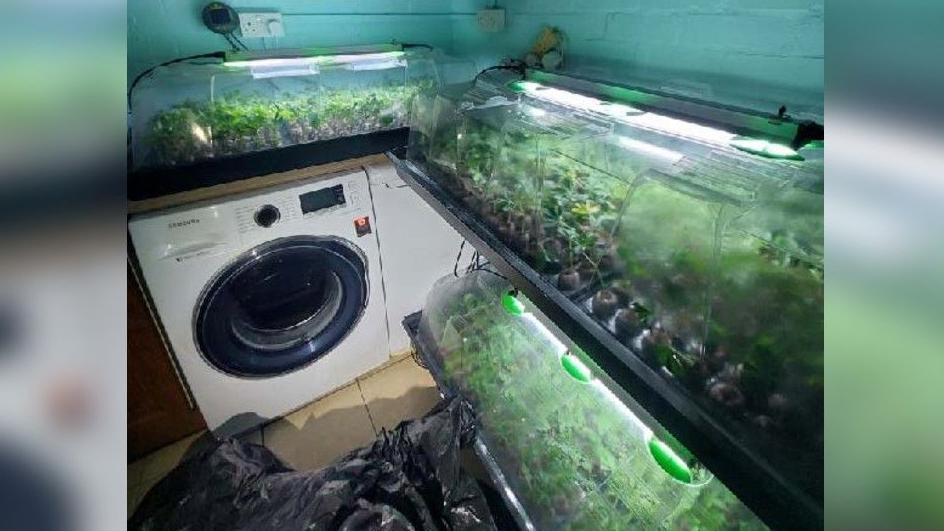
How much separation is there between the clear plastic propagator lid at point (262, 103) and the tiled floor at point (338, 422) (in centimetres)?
112

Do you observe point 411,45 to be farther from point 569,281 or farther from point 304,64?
point 569,281

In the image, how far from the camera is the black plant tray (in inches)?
56.9

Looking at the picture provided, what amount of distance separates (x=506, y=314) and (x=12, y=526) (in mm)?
1422

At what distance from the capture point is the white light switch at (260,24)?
1943 millimetres

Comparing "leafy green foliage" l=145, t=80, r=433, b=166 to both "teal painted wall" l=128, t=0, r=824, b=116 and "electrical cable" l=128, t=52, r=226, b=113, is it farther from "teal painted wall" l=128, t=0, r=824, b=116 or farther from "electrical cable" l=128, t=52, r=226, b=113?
"teal painted wall" l=128, t=0, r=824, b=116

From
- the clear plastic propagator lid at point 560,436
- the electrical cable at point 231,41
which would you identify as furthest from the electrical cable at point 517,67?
the electrical cable at point 231,41

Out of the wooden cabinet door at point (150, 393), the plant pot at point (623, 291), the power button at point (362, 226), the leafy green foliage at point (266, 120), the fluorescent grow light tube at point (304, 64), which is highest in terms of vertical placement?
the fluorescent grow light tube at point (304, 64)

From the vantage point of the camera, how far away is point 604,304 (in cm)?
86

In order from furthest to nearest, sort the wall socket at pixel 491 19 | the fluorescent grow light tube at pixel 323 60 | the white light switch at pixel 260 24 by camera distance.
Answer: the wall socket at pixel 491 19
the white light switch at pixel 260 24
the fluorescent grow light tube at pixel 323 60

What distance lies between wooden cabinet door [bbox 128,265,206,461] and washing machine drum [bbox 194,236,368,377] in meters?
0.15

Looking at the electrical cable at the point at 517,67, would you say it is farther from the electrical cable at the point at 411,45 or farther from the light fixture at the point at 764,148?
the light fixture at the point at 764,148

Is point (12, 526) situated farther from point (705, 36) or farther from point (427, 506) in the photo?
point (705, 36)

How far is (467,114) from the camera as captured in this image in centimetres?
152

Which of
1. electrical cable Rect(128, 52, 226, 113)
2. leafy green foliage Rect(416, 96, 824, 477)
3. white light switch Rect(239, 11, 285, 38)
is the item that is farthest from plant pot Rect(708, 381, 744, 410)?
white light switch Rect(239, 11, 285, 38)
